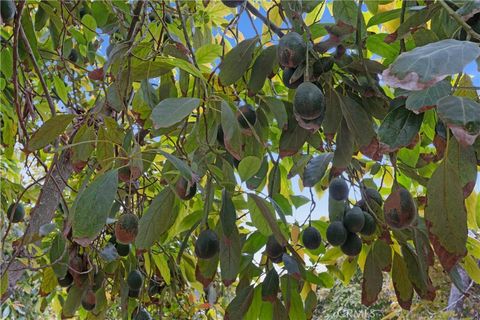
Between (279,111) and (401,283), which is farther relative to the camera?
(401,283)

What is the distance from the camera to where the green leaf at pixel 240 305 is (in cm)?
102

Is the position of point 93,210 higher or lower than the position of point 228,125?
lower

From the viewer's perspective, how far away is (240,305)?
1.04 metres

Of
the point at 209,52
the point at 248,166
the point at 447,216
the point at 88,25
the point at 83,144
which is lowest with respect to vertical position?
the point at 447,216

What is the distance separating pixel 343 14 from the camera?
0.90 m

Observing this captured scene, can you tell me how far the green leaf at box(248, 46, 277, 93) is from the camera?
0.91 m

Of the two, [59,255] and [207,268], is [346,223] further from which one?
[59,255]

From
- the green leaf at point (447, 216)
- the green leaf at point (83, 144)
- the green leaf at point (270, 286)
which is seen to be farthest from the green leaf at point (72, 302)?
the green leaf at point (447, 216)

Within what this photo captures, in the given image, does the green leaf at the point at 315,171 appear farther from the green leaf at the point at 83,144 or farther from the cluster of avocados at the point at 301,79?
the green leaf at the point at 83,144

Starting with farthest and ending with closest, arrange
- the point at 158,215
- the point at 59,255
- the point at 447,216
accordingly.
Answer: the point at 59,255 < the point at 158,215 < the point at 447,216

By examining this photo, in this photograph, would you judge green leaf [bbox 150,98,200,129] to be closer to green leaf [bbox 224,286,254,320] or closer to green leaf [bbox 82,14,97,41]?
green leaf [bbox 224,286,254,320]

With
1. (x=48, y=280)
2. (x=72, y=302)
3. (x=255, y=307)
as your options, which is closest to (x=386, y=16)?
(x=255, y=307)

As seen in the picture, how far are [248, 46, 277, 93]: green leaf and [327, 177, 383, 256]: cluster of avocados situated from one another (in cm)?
25

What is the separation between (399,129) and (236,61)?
0.36 m
